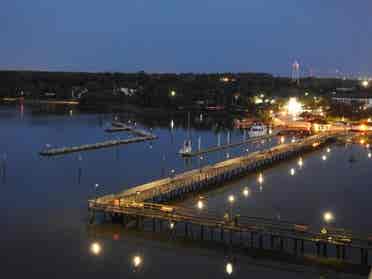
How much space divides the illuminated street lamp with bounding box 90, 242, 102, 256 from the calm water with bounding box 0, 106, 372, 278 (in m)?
0.16

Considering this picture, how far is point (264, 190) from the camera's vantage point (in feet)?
72.2

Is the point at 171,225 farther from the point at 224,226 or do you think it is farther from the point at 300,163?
the point at 300,163

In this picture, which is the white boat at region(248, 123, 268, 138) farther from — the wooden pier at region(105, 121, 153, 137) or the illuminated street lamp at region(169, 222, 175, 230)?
the illuminated street lamp at region(169, 222, 175, 230)

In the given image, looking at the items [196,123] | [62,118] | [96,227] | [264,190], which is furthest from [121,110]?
[96,227]

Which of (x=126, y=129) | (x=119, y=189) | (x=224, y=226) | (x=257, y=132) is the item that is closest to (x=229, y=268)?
(x=224, y=226)

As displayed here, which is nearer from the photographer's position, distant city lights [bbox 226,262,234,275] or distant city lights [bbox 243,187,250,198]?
distant city lights [bbox 226,262,234,275]

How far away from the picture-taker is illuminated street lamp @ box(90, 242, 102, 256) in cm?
1475

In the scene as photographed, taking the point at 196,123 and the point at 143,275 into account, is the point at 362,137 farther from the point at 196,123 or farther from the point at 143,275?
the point at 143,275

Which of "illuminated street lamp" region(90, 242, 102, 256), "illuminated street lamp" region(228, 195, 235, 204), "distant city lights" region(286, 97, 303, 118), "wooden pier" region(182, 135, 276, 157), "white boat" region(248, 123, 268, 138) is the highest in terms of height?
"distant city lights" region(286, 97, 303, 118)

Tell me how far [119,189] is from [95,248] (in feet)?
23.2

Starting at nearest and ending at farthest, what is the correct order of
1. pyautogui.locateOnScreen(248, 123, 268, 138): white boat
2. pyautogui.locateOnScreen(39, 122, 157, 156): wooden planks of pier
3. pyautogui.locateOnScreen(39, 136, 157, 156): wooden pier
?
pyautogui.locateOnScreen(39, 136, 157, 156): wooden pier
pyautogui.locateOnScreen(39, 122, 157, 156): wooden planks of pier
pyautogui.locateOnScreen(248, 123, 268, 138): white boat

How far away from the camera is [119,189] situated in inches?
868

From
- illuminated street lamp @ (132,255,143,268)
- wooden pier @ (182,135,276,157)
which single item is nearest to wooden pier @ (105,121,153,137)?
wooden pier @ (182,135,276,157)

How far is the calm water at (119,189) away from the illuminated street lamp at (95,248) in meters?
0.16
